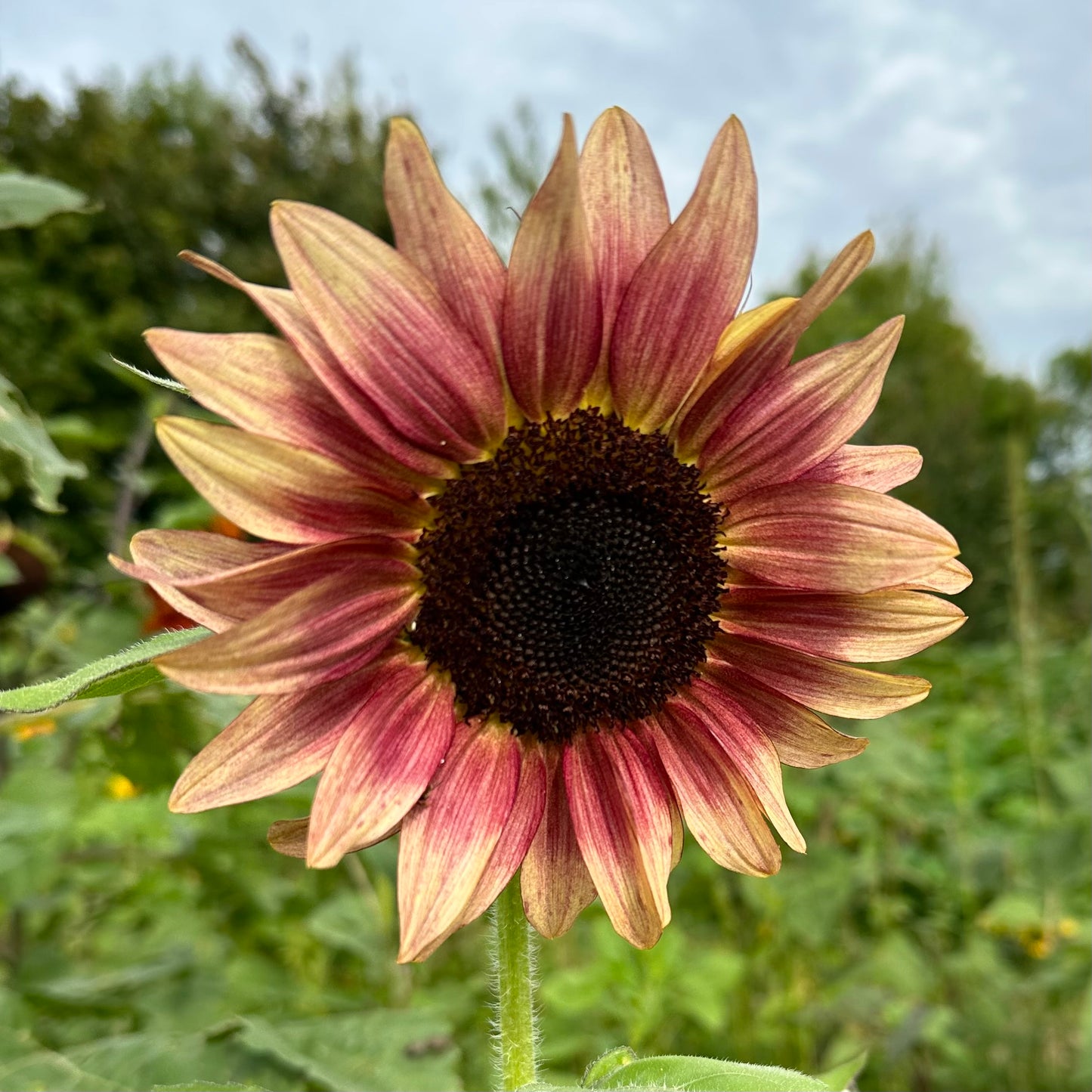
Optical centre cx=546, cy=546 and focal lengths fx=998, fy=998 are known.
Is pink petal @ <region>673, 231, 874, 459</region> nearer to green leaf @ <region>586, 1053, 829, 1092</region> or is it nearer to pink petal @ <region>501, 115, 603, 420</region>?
pink petal @ <region>501, 115, 603, 420</region>

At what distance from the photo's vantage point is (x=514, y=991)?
0.92 m

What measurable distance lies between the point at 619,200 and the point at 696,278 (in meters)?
0.11

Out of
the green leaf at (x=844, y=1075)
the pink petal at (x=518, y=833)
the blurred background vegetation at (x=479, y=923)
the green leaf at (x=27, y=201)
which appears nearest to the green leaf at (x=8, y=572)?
the blurred background vegetation at (x=479, y=923)

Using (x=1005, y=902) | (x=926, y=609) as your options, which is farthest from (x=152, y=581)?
(x=1005, y=902)

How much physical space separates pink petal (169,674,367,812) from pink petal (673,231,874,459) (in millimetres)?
416

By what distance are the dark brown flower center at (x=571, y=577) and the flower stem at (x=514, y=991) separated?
168 millimetres

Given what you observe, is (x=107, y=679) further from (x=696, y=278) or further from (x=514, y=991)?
(x=696, y=278)

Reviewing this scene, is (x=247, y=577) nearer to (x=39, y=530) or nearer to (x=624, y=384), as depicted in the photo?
(x=624, y=384)

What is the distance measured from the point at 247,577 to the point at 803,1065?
8.11ft

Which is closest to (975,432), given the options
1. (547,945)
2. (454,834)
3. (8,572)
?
(547,945)

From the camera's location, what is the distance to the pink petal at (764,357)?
0.84 m

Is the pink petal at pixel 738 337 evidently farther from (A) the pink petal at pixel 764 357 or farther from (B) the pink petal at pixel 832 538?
(B) the pink petal at pixel 832 538

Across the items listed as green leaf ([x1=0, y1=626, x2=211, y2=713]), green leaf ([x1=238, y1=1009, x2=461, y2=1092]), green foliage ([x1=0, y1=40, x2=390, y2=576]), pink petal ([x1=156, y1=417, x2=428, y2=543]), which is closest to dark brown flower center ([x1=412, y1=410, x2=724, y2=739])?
pink petal ([x1=156, y1=417, x2=428, y2=543])

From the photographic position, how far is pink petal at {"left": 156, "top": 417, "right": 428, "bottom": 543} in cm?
77
